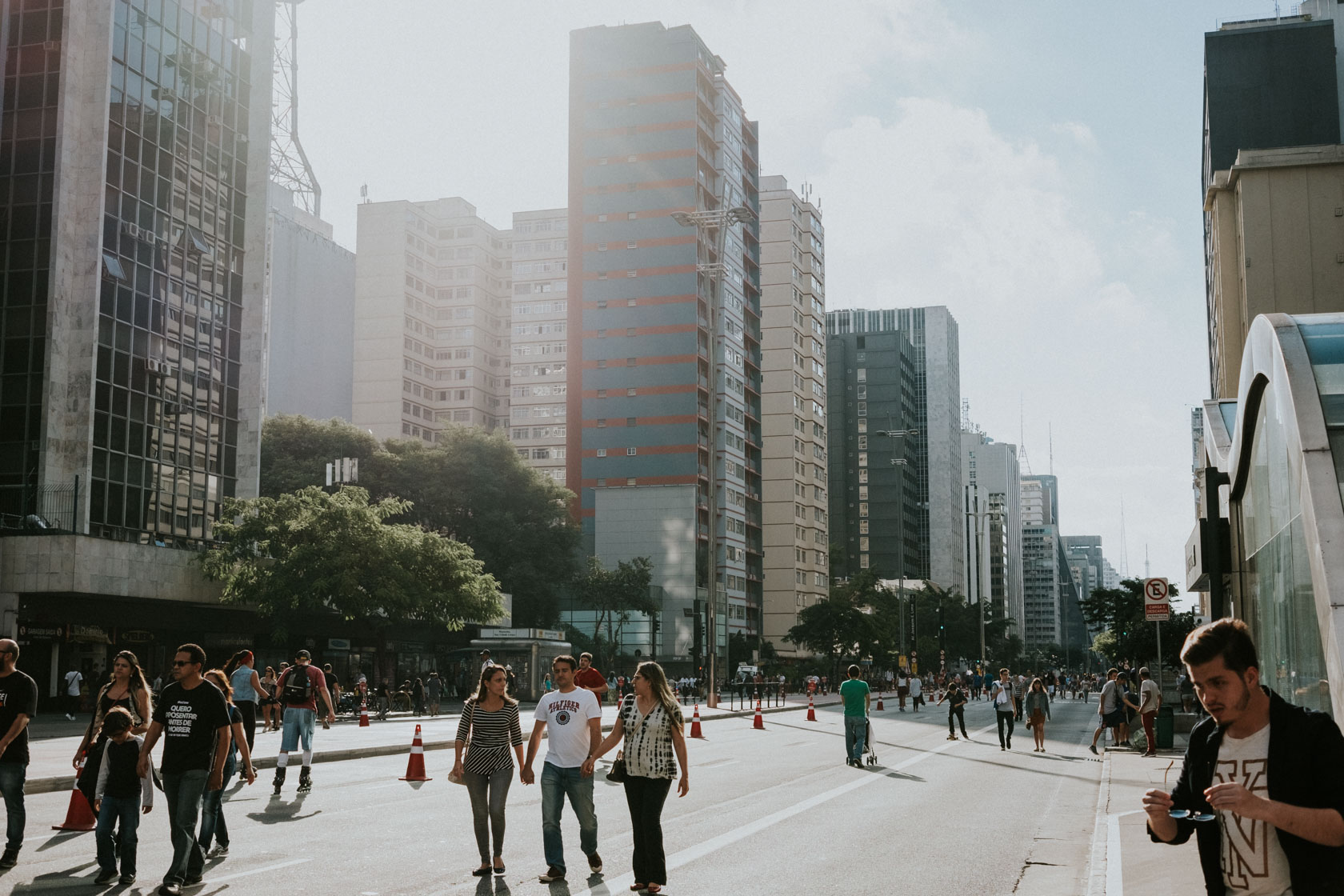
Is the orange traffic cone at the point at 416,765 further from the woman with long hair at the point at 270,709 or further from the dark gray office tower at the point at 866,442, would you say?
the dark gray office tower at the point at 866,442

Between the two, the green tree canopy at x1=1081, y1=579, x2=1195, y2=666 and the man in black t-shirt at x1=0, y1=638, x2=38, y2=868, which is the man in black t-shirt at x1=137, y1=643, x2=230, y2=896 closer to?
the man in black t-shirt at x1=0, y1=638, x2=38, y2=868

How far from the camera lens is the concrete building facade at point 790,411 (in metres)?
109

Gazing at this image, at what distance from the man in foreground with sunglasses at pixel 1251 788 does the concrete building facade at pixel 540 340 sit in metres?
129

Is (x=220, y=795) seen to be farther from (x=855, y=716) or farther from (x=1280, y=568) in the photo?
(x=855, y=716)

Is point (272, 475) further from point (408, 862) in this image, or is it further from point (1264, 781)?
point (1264, 781)

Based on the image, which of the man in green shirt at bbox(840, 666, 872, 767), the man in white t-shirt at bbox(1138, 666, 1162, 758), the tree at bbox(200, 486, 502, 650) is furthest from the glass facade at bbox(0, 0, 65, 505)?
the man in white t-shirt at bbox(1138, 666, 1162, 758)

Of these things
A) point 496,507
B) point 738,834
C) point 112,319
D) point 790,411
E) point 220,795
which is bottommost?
point 738,834

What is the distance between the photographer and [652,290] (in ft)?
306

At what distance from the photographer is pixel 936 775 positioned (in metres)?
20.8

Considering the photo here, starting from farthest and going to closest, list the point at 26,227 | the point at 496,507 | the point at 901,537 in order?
the point at 901,537 < the point at 496,507 < the point at 26,227

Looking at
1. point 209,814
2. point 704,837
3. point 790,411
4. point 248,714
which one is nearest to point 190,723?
point 209,814

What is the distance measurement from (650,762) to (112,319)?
41138 mm

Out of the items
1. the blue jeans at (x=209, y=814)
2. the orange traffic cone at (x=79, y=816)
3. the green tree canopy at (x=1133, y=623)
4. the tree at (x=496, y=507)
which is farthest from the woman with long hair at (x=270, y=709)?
the tree at (x=496, y=507)

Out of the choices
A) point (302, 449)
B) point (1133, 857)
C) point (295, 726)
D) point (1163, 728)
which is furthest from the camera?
point (302, 449)
